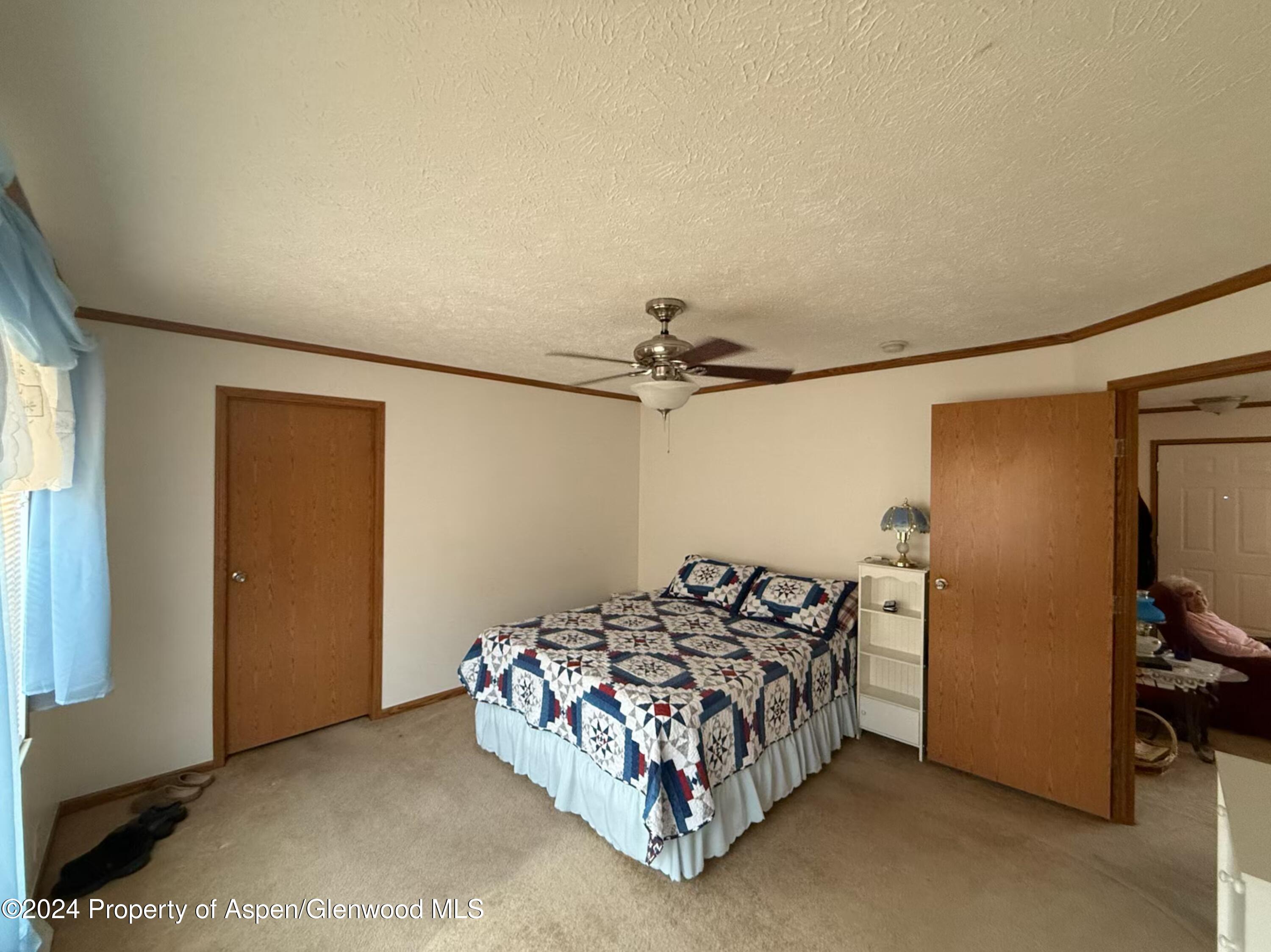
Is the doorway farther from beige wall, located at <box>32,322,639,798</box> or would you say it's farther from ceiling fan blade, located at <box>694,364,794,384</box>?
beige wall, located at <box>32,322,639,798</box>

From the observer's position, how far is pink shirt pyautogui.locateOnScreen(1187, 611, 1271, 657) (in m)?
2.98

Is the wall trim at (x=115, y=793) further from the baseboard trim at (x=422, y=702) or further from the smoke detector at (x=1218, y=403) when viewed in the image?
the smoke detector at (x=1218, y=403)

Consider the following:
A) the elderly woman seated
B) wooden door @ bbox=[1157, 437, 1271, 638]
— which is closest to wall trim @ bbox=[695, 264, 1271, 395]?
the elderly woman seated

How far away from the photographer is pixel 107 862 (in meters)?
1.99

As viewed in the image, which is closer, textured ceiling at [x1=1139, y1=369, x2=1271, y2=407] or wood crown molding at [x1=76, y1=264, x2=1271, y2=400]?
wood crown molding at [x1=76, y1=264, x2=1271, y2=400]

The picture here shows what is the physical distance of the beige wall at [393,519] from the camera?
97.6 inches

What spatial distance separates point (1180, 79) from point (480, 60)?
4.27 feet

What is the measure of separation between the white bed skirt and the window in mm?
1797

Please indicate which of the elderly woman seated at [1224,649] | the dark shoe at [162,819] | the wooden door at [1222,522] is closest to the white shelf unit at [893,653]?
the elderly woman seated at [1224,649]

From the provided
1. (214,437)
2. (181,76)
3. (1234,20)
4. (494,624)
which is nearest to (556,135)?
(181,76)

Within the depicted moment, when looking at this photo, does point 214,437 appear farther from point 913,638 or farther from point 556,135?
point 913,638

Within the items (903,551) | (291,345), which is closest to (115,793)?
(291,345)

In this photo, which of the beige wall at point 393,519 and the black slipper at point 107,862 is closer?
the black slipper at point 107,862

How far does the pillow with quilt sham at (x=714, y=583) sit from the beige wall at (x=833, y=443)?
0.32 meters
